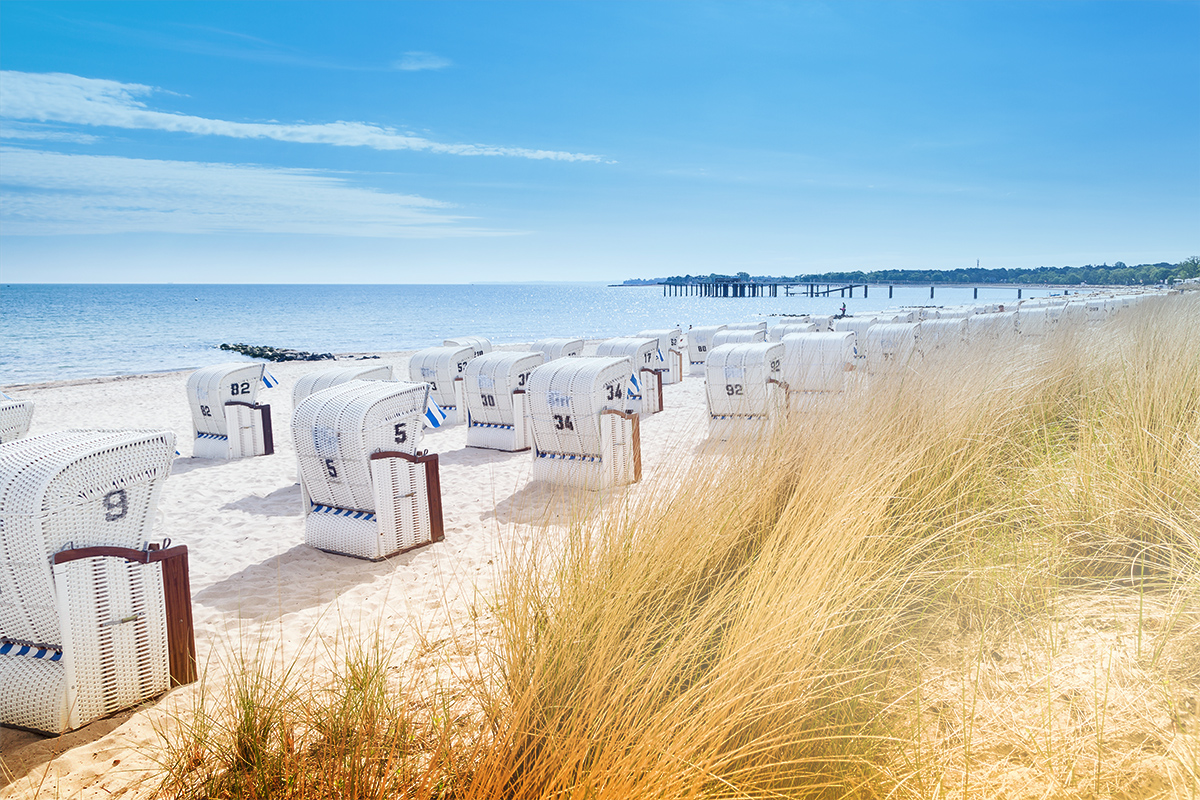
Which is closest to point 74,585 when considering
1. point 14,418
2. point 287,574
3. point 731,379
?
point 287,574

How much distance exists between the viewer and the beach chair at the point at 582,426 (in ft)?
27.0

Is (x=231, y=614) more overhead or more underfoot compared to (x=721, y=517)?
more underfoot

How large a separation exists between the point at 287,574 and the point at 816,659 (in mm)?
5032

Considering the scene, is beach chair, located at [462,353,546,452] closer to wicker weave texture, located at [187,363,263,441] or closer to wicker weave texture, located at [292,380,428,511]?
wicker weave texture, located at [187,363,263,441]

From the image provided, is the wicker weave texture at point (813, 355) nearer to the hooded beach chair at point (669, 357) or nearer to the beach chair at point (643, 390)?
the beach chair at point (643, 390)

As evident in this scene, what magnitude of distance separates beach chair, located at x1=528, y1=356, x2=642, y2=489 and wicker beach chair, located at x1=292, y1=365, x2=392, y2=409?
2477 mm

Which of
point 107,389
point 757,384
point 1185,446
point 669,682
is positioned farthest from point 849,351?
point 107,389

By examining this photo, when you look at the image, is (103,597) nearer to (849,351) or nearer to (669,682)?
(669,682)

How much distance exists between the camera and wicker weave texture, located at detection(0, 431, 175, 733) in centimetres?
337

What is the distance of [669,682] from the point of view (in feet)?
7.32

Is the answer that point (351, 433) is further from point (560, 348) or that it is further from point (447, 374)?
point (560, 348)

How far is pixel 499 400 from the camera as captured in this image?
35.2ft

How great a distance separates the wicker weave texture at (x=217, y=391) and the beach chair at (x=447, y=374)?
9.50 feet

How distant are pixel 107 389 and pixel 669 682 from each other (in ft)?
81.2
